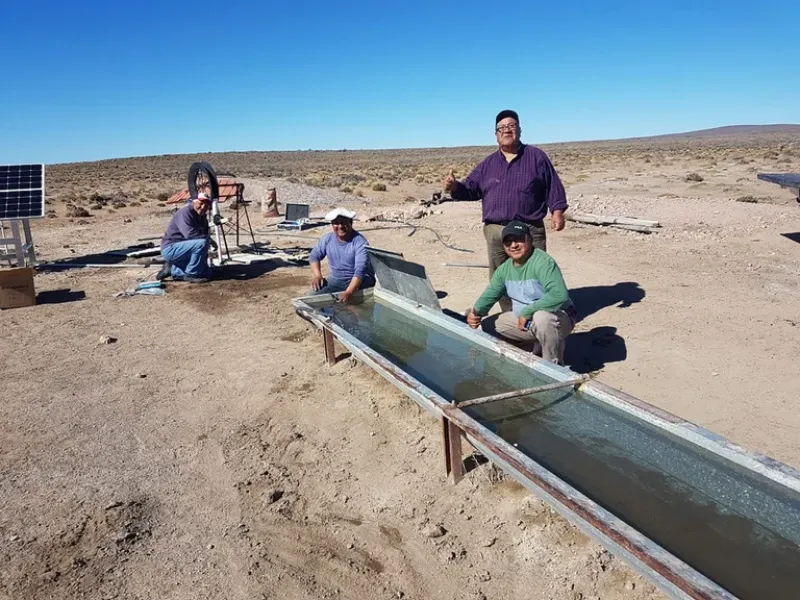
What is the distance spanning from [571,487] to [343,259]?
402cm

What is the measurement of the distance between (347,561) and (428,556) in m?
0.37

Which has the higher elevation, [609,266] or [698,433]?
[609,266]

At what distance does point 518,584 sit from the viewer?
271 centimetres

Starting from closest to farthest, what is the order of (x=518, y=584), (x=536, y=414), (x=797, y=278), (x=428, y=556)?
(x=518, y=584) → (x=428, y=556) → (x=536, y=414) → (x=797, y=278)

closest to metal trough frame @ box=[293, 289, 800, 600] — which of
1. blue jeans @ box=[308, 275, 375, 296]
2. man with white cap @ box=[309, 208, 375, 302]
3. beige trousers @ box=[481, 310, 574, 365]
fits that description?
beige trousers @ box=[481, 310, 574, 365]

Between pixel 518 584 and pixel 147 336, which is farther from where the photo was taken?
pixel 147 336

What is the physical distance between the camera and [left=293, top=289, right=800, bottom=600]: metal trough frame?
2115 mm

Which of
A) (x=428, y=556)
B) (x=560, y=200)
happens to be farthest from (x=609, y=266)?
(x=428, y=556)

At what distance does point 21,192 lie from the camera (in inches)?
372

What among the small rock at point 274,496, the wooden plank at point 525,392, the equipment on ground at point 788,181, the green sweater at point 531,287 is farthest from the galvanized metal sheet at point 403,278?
the equipment on ground at point 788,181

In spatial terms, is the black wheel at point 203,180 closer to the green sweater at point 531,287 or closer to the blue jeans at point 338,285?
the blue jeans at point 338,285

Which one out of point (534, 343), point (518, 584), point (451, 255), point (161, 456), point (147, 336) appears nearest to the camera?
point (518, 584)

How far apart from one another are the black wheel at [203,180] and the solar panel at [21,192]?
213 centimetres

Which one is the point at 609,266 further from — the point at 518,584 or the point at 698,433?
the point at 518,584
